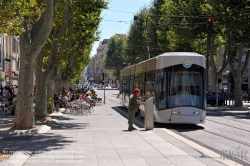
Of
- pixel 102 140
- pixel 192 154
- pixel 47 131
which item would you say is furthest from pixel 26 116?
pixel 192 154

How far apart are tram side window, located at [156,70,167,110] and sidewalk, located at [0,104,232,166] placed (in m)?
3.78

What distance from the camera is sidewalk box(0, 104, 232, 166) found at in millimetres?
10162

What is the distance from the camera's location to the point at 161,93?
20.1 metres

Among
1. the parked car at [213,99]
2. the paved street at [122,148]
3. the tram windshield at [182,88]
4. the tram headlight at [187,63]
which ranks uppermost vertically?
the tram headlight at [187,63]

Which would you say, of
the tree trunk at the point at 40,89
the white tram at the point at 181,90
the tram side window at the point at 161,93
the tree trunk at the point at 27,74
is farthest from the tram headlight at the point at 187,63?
the tree trunk at the point at 40,89

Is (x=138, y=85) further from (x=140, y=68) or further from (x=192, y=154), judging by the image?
(x=192, y=154)

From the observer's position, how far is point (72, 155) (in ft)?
36.5

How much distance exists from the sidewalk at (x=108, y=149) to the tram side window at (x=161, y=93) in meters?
3.78

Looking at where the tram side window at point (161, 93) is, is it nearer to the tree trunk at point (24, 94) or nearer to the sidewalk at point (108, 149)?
the sidewalk at point (108, 149)

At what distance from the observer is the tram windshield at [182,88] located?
19859 millimetres

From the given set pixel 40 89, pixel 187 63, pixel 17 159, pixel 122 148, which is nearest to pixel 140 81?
pixel 40 89

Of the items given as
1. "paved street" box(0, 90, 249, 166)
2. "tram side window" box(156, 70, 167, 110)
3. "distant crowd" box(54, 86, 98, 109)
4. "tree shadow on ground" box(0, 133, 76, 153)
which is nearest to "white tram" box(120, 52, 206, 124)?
"tram side window" box(156, 70, 167, 110)

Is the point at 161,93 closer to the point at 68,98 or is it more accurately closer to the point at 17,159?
the point at 17,159

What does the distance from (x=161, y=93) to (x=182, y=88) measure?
935mm
